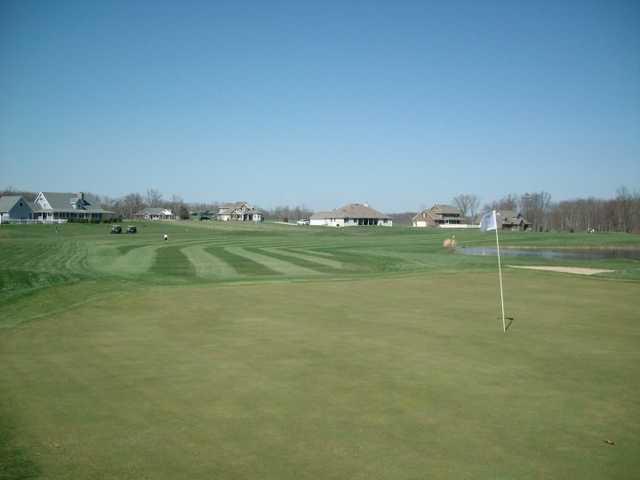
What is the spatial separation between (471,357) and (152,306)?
11.6 m

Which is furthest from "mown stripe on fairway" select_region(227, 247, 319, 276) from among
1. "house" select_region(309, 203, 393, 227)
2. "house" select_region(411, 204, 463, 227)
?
"house" select_region(411, 204, 463, 227)

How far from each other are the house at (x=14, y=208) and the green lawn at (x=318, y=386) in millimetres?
117541

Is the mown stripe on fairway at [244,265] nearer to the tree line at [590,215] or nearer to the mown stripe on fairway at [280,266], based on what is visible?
the mown stripe on fairway at [280,266]

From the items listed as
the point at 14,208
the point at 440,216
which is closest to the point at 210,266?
the point at 14,208

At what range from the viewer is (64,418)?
8.13 metres

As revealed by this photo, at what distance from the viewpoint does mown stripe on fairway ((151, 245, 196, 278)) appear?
32.2 meters

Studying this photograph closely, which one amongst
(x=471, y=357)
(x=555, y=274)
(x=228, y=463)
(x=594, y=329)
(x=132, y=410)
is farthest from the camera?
(x=555, y=274)

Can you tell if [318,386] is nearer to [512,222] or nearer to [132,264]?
[132,264]

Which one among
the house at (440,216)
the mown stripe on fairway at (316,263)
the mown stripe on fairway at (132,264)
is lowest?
the mown stripe on fairway at (316,263)

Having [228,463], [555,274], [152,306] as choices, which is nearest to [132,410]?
[228,463]

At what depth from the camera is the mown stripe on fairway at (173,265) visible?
32250 mm

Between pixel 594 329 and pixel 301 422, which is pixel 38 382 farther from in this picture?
pixel 594 329

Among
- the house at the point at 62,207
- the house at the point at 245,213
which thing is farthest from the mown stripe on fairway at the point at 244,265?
the house at the point at 245,213

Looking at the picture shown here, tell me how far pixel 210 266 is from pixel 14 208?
107319 millimetres
